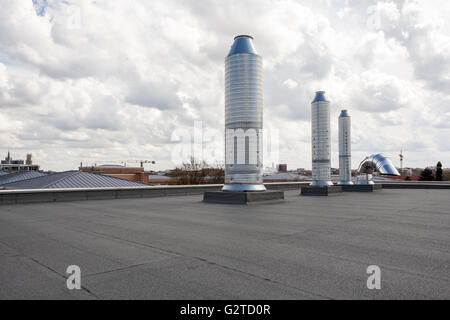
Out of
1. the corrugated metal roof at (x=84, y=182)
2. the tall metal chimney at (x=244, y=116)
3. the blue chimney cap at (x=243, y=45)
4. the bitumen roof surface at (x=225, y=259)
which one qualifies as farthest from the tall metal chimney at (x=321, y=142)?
the bitumen roof surface at (x=225, y=259)

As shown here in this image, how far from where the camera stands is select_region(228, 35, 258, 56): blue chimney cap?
2166 cm

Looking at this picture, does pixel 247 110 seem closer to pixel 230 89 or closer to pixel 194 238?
pixel 230 89

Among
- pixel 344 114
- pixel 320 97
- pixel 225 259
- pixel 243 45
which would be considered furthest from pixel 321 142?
pixel 225 259

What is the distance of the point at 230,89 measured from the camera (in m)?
22.1

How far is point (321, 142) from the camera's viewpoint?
3158 centimetres

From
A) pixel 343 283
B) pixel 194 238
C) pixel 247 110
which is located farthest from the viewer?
pixel 247 110

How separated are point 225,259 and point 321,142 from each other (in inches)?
1053

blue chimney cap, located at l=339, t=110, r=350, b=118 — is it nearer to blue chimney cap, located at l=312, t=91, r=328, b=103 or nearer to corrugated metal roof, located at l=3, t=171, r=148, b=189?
blue chimney cap, located at l=312, t=91, r=328, b=103

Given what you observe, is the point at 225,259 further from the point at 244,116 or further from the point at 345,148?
the point at 345,148

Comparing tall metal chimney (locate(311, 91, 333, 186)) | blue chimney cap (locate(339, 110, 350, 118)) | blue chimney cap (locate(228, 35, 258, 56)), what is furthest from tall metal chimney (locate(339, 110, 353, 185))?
blue chimney cap (locate(228, 35, 258, 56))

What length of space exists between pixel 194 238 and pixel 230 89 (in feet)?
48.8

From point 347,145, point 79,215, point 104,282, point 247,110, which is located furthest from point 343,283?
point 347,145

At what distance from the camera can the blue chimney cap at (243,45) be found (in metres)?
21.7

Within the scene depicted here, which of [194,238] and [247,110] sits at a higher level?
[247,110]
